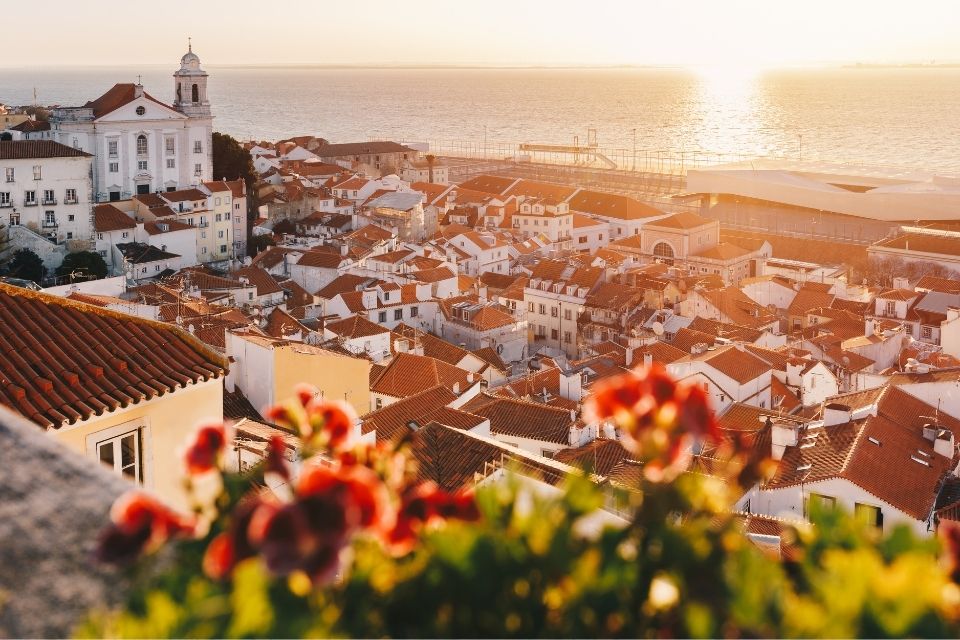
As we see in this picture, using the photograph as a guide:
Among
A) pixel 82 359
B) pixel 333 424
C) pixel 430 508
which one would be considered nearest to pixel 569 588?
pixel 430 508

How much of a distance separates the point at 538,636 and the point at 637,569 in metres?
0.18

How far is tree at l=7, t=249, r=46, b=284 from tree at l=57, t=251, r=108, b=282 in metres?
0.47

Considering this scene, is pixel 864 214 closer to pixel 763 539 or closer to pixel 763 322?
pixel 763 322

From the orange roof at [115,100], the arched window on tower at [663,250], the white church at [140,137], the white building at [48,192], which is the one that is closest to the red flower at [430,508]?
the white building at [48,192]

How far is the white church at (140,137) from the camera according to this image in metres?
37.2

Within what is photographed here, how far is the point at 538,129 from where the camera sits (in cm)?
10925

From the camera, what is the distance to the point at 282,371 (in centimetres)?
1116

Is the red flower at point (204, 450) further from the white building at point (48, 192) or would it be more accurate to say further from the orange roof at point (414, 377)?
the white building at point (48, 192)

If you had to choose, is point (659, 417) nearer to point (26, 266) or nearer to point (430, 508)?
point (430, 508)

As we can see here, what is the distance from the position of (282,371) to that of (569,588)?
981cm

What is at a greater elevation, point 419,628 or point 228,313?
point 419,628

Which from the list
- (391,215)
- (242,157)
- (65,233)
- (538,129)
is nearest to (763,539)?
(65,233)

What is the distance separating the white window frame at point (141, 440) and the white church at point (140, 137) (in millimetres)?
33806

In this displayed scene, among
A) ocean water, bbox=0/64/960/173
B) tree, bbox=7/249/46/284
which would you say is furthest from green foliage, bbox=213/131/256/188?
ocean water, bbox=0/64/960/173
